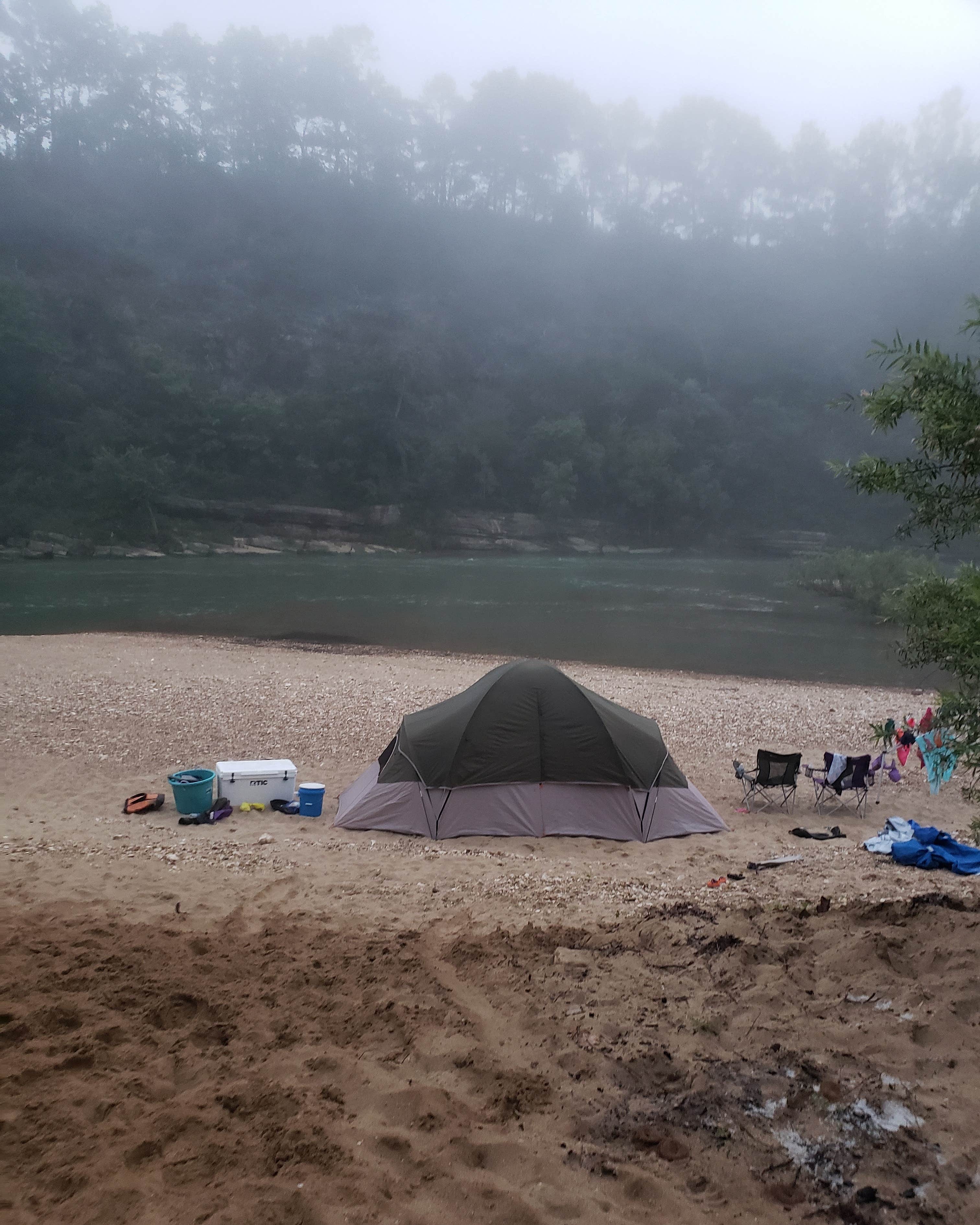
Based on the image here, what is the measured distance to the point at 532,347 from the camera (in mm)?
97875

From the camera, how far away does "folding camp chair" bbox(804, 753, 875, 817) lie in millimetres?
9125

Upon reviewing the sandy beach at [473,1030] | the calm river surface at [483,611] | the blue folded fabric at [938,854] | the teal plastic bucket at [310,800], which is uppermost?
the sandy beach at [473,1030]

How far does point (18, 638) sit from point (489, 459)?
60.4m

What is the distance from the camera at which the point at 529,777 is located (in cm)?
816

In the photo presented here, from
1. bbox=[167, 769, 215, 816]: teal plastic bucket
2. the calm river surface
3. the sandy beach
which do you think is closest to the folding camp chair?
the sandy beach

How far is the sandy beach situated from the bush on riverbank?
101 feet

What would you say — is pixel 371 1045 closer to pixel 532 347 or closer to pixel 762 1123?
pixel 762 1123

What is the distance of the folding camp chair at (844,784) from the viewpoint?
9.12 metres

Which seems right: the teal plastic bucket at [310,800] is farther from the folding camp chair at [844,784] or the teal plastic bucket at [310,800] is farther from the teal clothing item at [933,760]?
the teal clothing item at [933,760]

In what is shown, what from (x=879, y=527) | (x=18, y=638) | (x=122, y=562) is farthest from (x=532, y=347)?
(x=18, y=638)

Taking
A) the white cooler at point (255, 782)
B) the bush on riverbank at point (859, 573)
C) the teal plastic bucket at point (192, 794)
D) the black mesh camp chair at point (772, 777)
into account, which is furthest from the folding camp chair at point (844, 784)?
the bush on riverbank at point (859, 573)

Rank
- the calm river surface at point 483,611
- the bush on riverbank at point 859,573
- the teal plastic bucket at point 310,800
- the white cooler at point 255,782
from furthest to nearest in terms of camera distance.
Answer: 1. the bush on riverbank at point 859,573
2. the calm river surface at point 483,611
3. the white cooler at point 255,782
4. the teal plastic bucket at point 310,800

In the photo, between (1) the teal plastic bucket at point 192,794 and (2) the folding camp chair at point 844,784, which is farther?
(2) the folding camp chair at point 844,784

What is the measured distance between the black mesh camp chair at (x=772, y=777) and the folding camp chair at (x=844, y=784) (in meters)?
0.29
